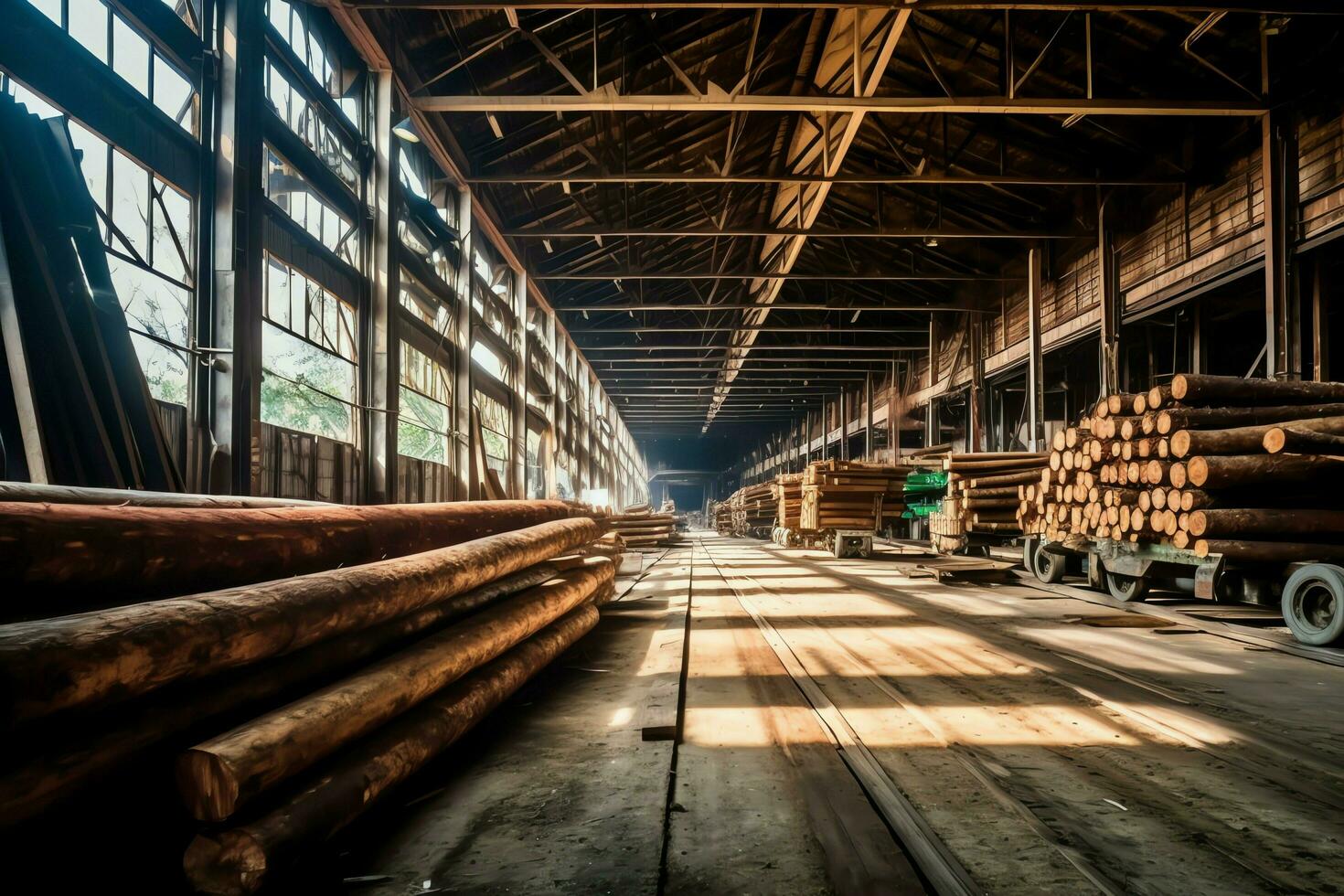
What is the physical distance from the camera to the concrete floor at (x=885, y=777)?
2.13 m

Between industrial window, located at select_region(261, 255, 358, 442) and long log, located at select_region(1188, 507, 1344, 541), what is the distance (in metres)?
9.57

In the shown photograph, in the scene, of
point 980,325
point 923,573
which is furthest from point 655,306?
point 923,573

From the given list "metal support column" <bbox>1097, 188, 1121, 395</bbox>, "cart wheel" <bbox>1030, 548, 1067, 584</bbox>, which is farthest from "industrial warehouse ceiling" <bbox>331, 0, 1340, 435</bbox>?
"cart wheel" <bbox>1030, 548, 1067, 584</bbox>

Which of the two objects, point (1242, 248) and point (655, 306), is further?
point (655, 306)

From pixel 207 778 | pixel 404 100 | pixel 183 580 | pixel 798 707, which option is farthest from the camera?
pixel 404 100

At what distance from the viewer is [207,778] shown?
1.82 meters

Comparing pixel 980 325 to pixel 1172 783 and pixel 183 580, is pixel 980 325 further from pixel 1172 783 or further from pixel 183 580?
pixel 183 580

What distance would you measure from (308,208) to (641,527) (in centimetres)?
1348

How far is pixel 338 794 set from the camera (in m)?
2.18

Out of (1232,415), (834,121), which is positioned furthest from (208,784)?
(834,121)

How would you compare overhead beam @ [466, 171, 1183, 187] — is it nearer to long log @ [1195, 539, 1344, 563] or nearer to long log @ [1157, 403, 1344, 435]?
long log @ [1157, 403, 1344, 435]

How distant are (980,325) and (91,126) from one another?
2038 cm

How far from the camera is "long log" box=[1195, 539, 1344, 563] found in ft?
18.9

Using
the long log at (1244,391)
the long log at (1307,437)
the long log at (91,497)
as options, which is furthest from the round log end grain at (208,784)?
the long log at (1244,391)
